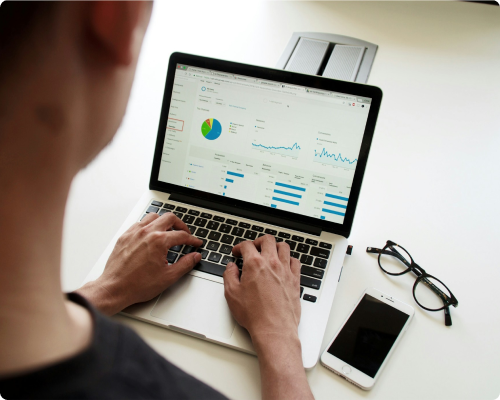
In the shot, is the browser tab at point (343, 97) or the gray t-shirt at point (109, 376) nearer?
the gray t-shirt at point (109, 376)

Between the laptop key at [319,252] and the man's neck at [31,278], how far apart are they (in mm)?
500

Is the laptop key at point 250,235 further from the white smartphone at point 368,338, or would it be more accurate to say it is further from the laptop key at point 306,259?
the white smartphone at point 368,338

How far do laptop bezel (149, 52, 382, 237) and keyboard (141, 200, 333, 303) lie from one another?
0.03 m

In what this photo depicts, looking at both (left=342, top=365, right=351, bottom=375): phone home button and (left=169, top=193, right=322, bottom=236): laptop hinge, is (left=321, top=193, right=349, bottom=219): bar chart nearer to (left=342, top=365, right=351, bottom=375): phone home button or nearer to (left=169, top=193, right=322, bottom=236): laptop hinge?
(left=169, top=193, right=322, bottom=236): laptop hinge

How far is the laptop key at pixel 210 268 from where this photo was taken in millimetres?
706

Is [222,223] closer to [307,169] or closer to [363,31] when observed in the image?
[307,169]

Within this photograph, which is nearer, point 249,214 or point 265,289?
point 265,289

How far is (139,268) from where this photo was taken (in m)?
A: 0.66

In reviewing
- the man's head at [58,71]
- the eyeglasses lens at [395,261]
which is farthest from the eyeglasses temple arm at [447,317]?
the man's head at [58,71]

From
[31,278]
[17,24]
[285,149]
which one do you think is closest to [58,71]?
[17,24]

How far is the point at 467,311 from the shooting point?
711mm

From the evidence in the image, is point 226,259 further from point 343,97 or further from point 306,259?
point 343,97

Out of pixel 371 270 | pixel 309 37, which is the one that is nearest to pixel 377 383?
pixel 371 270

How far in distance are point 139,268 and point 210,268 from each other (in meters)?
0.13
